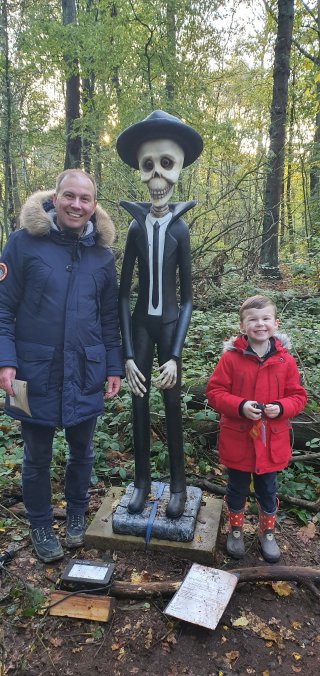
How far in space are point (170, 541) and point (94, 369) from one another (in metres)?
1.22

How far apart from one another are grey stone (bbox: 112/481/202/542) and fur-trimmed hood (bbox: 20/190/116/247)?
174cm

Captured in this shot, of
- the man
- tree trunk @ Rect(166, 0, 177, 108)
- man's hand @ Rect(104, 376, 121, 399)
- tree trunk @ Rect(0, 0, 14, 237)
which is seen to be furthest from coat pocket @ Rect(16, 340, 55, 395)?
tree trunk @ Rect(0, 0, 14, 237)

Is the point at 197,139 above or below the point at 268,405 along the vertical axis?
above

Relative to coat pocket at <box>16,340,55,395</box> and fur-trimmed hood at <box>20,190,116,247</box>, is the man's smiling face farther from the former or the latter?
coat pocket at <box>16,340,55,395</box>

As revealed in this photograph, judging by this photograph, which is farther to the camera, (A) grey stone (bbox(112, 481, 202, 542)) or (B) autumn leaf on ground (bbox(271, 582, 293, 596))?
(A) grey stone (bbox(112, 481, 202, 542))

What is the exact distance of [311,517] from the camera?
3123 millimetres

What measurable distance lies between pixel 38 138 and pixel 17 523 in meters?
9.41

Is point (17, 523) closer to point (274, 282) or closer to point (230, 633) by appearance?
point (230, 633)

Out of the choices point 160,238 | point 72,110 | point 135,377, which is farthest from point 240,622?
point 72,110

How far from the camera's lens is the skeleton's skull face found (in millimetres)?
2496

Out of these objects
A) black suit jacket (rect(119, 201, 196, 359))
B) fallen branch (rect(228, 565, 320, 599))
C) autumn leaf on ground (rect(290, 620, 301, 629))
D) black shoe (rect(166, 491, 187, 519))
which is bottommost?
autumn leaf on ground (rect(290, 620, 301, 629))

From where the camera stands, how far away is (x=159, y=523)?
2727 millimetres

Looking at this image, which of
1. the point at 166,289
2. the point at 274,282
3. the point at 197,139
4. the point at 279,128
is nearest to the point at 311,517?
the point at 166,289

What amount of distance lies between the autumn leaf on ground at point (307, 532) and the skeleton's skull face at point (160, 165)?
241 centimetres
